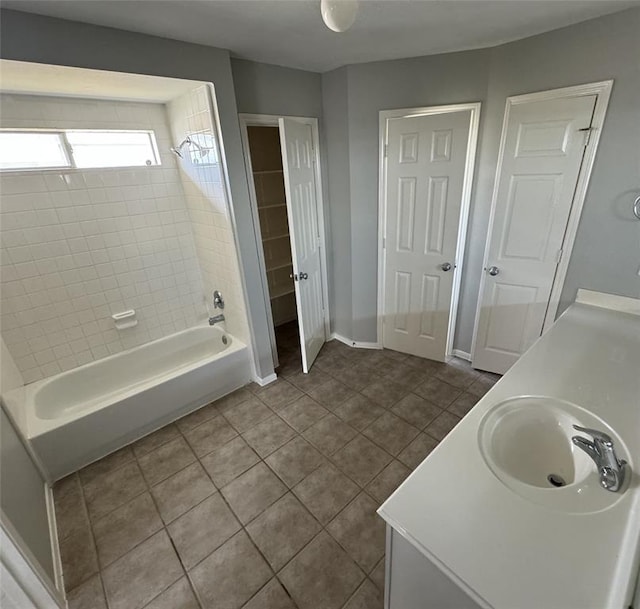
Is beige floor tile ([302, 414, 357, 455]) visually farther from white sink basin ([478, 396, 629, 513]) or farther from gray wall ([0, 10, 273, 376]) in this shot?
white sink basin ([478, 396, 629, 513])

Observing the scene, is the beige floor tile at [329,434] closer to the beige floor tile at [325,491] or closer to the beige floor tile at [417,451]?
the beige floor tile at [325,491]

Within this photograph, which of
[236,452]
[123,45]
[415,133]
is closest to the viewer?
[123,45]

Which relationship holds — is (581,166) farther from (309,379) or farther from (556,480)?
(309,379)

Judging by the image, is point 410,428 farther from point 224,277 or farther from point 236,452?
point 224,277

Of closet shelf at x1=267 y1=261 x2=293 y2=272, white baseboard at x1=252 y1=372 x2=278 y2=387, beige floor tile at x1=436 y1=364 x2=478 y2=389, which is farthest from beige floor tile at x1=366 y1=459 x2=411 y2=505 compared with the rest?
closet shelf at x1=267 y1=261 x2=293 y2=272

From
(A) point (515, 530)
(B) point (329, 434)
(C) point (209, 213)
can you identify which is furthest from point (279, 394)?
(A) point (515, 530)

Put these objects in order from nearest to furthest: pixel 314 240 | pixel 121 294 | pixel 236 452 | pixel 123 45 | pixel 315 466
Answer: pixel 123 45 < pixel 315 466 < pixel 236 452 < pixel 121 294 < pixel 314 240

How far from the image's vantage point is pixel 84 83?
1.84 m

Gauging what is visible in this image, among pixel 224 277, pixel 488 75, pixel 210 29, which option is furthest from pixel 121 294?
pixel 488 75

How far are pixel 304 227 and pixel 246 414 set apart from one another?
5.09 ft

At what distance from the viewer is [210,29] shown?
5.43 ft

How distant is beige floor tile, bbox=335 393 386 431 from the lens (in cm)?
232

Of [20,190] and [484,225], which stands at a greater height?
[20,190]

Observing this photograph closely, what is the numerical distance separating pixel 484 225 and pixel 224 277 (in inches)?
82.0
